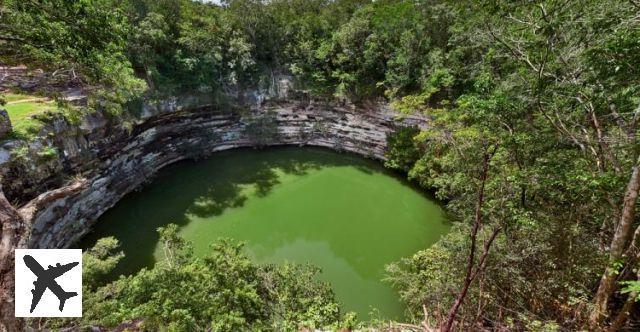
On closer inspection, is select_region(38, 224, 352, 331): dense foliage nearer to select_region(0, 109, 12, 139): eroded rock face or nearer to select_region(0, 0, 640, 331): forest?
select_region(0, 0, 640, 331): forest

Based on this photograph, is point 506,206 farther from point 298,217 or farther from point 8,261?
point 298,217

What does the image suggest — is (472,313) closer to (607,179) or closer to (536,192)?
(536,192)

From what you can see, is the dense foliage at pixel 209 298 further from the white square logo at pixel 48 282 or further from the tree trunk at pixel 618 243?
the tree trunk at pixel 618 243

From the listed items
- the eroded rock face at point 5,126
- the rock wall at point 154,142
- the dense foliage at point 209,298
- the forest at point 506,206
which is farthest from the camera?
the rock wall at point 154,142

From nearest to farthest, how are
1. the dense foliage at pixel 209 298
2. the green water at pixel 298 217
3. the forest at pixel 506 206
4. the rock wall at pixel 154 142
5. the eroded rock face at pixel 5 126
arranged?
the forest at pixel 506 206, the dense foliage at pixel 209 298, the eroded rock face at pixel 5 126, the rock wall at pixel 154 142, the green water at pixel 298 217

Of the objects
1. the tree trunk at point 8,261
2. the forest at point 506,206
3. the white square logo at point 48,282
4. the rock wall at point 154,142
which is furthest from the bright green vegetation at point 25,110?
the white square logo at point 48,282

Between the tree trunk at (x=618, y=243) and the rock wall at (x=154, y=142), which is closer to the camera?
the tree trunk at (x=618, y=243)

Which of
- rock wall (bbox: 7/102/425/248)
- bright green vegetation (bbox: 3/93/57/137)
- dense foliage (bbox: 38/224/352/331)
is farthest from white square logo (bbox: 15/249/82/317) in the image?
bright green vegetation (bbox: 3/93/57/137)

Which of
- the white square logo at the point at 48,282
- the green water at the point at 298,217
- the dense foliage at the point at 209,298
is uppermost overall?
the white square logo at the point at 48,282
